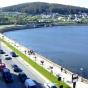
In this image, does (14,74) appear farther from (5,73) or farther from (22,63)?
(22,63)

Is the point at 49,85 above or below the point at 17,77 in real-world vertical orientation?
above

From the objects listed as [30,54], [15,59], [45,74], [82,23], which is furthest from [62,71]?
[82,23]

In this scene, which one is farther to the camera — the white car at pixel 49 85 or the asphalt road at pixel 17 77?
the asphalt road at pixel 17 77

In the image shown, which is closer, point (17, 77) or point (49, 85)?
point (49, 85)

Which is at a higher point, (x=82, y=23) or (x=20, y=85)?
(x=20, y=85)

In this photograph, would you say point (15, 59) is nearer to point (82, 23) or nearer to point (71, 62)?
point (71, 62)

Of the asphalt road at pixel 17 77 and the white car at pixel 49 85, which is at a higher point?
the white car at pixel 49 85

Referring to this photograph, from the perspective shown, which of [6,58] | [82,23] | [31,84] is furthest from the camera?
[82,23]

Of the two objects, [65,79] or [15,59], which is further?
[15,59]

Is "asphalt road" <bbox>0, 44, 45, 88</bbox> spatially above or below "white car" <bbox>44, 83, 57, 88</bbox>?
below

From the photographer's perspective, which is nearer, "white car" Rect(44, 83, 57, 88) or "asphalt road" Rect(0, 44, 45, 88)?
"white car" Rect(44, 83, 57, 88)

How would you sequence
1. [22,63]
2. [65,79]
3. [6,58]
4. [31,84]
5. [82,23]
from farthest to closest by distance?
[82,23] → [6,58] → [22,63] → [65,79] → [31,84]
